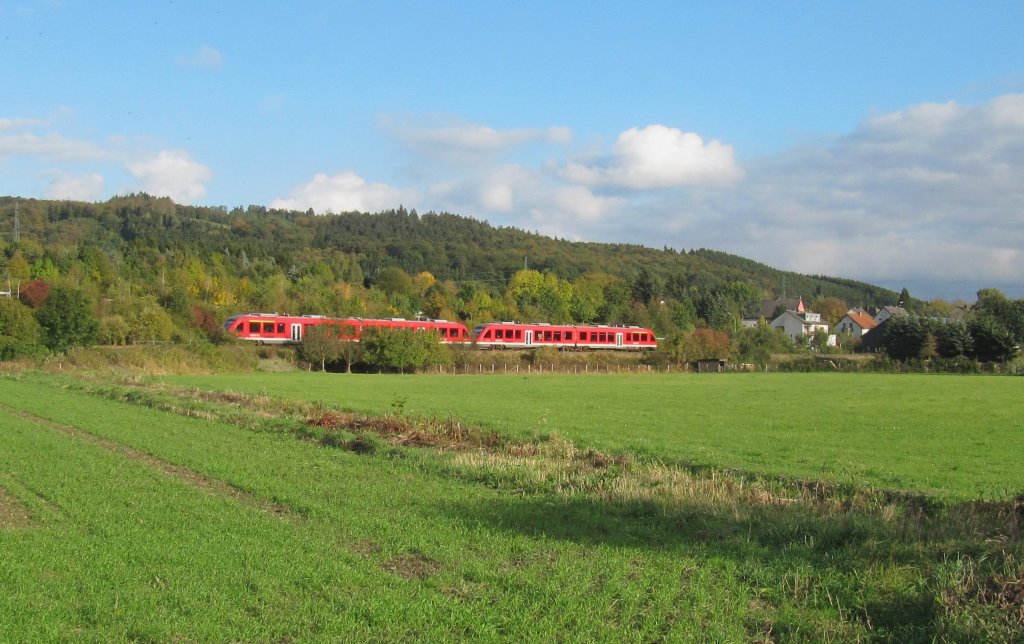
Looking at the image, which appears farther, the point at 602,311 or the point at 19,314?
the point at 602,311

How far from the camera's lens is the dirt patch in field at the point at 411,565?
26.4 ft

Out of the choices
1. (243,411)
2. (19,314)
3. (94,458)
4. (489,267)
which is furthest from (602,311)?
(94,458)

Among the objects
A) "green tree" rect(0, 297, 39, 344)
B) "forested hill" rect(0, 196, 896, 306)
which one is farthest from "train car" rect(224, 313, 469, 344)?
"forested hill" rect(0, 196, 896, 306)

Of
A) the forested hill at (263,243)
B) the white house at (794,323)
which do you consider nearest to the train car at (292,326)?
the forested hill at (263,243)

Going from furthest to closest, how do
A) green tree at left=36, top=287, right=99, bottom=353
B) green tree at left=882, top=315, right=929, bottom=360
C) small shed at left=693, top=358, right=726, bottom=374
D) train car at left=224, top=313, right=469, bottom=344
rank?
small shed at left=693, top=358, right=726, bottom=374 → green tree at left=882, top=315, right=929, bottom=360 → train car at left=224, top=313, right=469, bottom=344 → green tree at left=36, top=287, right=99, bottom=353

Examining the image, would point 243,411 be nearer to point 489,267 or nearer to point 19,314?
point 19,314

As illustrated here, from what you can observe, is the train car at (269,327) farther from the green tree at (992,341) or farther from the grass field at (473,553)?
the green tree at (992,341)

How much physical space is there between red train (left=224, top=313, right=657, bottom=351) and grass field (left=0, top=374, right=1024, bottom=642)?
4767 cm

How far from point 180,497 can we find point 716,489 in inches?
305

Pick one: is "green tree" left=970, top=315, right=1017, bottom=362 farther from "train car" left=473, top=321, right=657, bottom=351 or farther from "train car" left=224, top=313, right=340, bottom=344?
"train car" left=224, top=313, right=340, bottom=344

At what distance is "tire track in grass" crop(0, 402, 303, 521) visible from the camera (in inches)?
430

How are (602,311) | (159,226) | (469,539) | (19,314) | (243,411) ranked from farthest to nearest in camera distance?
(159,226), (602,311), (19,314), (243,411), (469,539)

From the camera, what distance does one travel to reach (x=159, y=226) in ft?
527

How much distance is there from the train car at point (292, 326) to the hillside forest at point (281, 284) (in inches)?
87.3
